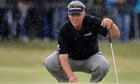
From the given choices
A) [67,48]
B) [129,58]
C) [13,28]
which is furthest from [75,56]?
[13,28]

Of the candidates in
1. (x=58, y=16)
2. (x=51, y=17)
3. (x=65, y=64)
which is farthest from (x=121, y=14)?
(x=65, y=64)

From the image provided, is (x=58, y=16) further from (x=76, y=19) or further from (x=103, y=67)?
(x=76, y=19)

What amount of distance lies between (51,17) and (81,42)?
847 cm

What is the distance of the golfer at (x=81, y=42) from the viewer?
12.1 meters

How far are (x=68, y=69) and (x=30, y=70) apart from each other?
5.60 metres

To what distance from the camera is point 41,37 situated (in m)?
20.8

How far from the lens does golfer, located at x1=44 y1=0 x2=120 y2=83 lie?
12.1m

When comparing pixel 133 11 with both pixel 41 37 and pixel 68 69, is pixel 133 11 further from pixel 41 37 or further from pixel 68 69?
pixel 68 69

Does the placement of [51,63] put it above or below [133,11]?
above

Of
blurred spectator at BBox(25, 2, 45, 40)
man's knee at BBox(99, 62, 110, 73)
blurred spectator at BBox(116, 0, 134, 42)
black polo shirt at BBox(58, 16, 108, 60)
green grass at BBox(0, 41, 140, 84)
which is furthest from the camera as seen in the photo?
blurred spectator at BBox(25, 2, 45, 40)

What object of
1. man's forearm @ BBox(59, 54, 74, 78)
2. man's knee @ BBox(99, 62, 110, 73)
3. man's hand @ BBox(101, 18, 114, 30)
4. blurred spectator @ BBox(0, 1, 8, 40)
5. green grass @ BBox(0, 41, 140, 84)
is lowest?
green grass @ BBox(0, 41, 140, 84)

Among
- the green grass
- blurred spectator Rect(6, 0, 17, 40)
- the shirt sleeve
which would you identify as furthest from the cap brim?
blurred spectator Rect(6, 0, 17, 40)

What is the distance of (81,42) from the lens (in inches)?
480

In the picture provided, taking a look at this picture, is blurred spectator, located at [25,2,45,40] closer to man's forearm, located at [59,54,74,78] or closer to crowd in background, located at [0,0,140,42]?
crowd in background, located at [0,0,140,42]
